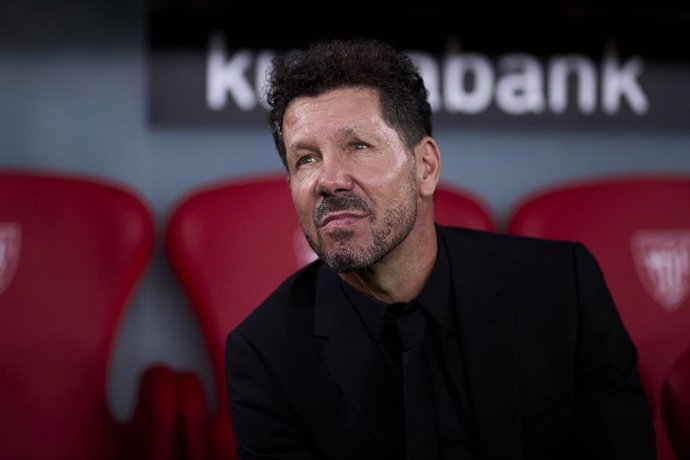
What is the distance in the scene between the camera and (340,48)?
1.05m

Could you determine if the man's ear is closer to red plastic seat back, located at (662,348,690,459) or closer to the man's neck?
the man's neck

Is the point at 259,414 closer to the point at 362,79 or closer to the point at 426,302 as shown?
the point at 426,302

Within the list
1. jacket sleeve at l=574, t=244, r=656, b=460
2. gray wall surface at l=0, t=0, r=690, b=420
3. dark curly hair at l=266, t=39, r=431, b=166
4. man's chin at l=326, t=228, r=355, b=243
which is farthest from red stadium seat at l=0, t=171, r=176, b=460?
jacket sleeve at l=574, t=244, r=656, b=460

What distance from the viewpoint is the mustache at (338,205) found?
37.2 inches

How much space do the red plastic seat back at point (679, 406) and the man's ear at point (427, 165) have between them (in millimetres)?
428

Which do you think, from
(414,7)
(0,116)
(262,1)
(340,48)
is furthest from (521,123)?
(0,116)

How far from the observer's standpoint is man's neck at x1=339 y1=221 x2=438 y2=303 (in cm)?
106

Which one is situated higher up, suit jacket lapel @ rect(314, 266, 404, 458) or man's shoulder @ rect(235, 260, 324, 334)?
man's shoulder @ rect(235, 260, 324, 334)

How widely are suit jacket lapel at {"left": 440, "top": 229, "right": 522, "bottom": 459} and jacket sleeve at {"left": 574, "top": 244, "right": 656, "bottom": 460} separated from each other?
95 millimetres

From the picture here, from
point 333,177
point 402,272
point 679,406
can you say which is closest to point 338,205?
point 333,177

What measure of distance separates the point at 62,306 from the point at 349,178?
25.4 inches

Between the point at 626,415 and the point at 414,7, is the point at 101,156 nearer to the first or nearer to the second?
the point at 414,7

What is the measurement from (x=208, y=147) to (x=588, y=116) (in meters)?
0.78

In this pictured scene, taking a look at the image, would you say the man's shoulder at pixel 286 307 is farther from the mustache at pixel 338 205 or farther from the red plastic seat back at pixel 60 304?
the red plastic seat back at pixel 60 304
